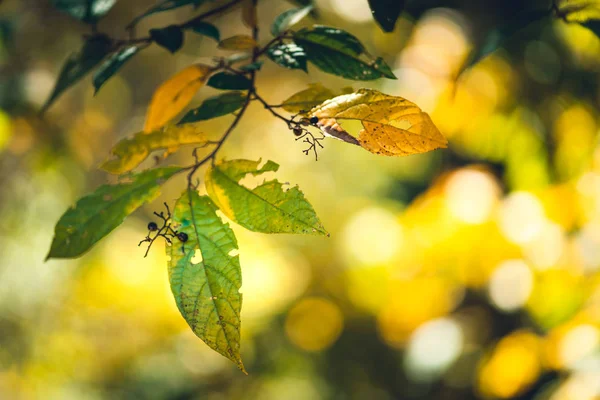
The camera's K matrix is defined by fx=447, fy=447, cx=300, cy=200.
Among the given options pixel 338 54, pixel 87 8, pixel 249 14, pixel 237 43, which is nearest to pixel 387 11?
pixel 338 54

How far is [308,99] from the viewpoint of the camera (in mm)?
496

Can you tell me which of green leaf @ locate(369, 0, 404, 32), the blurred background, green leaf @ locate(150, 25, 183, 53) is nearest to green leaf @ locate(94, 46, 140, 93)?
green leaf @ locate(150, 25, 183, 53)

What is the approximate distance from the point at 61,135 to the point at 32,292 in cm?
99

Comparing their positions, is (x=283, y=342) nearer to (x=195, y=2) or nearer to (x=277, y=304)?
(x=277, y=304)

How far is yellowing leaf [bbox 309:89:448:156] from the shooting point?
422 millimetres

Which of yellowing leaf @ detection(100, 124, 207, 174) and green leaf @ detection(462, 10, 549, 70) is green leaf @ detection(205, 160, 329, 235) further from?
green leaf @ detection(462, 10, 549, 70)

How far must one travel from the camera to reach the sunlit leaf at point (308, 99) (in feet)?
1.61

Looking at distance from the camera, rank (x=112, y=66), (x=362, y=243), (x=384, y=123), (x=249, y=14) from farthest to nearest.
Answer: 1. (x=362, y=243)
2. (x=249, y=14)
3. (x=112, y=66)
4. (x=384, y=123)

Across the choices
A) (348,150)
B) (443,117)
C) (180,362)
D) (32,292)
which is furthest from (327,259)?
(32,292)

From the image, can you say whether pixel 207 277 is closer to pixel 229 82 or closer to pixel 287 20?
pixel 229 82

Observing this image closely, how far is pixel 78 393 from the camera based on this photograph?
2258 millimetres

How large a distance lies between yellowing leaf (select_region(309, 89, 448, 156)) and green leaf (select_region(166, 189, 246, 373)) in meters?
0.16

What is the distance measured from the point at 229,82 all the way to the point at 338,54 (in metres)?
0.13

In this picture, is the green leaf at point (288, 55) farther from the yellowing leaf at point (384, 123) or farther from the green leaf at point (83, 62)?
the green leaf at point (83, 62)
